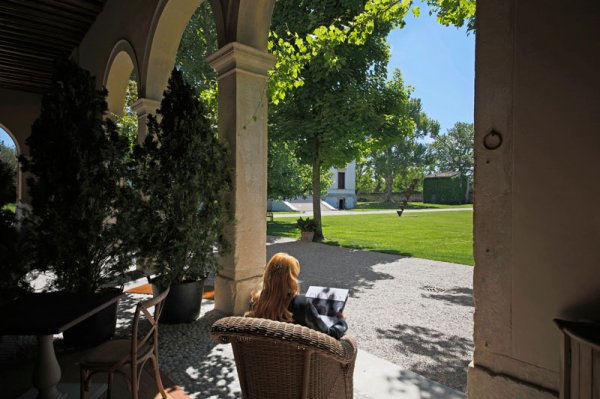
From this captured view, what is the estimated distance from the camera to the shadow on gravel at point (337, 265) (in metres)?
6.49

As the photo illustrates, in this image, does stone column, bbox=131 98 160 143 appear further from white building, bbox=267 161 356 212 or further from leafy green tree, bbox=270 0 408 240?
white building, bbox=267 161 356 212

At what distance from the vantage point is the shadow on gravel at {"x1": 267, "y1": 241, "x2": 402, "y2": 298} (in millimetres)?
6492

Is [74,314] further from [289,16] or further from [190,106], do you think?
[289,16]

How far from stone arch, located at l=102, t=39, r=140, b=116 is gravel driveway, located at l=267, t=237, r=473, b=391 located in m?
6.17

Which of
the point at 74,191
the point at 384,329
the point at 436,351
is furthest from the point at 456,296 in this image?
the point at 74,191

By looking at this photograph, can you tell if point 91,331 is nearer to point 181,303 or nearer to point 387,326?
point 181,303

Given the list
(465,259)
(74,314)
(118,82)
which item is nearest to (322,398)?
(74,314)

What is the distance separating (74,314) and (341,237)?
11.6 metres

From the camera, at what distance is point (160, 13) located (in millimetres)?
5551

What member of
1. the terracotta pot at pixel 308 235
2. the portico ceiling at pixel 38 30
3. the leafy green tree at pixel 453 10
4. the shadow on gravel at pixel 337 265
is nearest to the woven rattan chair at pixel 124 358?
the shadow on gravel at pixel 337 265

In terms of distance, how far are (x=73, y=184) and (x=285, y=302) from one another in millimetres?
2928

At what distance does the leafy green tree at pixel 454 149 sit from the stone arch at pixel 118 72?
214ft

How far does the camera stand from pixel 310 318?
A: 2102 millimetres

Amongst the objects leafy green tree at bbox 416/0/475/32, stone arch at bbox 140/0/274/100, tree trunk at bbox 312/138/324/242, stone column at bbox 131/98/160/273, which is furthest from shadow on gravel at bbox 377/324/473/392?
tree trunk at bbox 312/138/324/242
